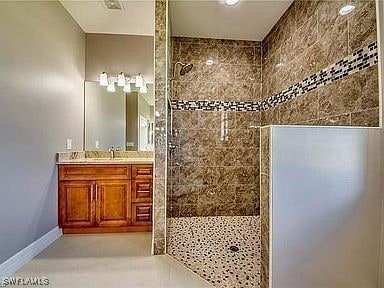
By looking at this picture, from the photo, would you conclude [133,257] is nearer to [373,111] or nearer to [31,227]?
[31,227]

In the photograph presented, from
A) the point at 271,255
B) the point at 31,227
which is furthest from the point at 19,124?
the point at 271,255

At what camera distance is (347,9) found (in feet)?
6.99

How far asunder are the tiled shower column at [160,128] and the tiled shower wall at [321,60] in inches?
56.8

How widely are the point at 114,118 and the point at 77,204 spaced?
1317mm

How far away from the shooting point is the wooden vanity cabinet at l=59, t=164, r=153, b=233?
3195mm

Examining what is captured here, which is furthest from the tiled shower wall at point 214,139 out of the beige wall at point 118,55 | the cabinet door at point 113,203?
the cabinet door at point 113,203

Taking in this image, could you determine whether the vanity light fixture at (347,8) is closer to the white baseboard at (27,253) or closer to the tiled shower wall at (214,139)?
the tiled shower wall at (214,139)

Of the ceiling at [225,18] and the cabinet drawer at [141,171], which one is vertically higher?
the ceiling at [225,18]

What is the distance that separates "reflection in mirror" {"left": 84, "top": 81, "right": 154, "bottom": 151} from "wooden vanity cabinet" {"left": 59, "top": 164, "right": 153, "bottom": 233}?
68cm

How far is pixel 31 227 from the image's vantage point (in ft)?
8.36

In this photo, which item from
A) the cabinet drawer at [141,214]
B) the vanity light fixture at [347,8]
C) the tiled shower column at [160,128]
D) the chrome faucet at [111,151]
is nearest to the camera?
the vanity light fixture at [347,8]

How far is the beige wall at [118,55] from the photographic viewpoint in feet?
12.8

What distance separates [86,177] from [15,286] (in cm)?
137

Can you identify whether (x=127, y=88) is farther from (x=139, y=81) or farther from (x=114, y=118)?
(x=114, y=118)
